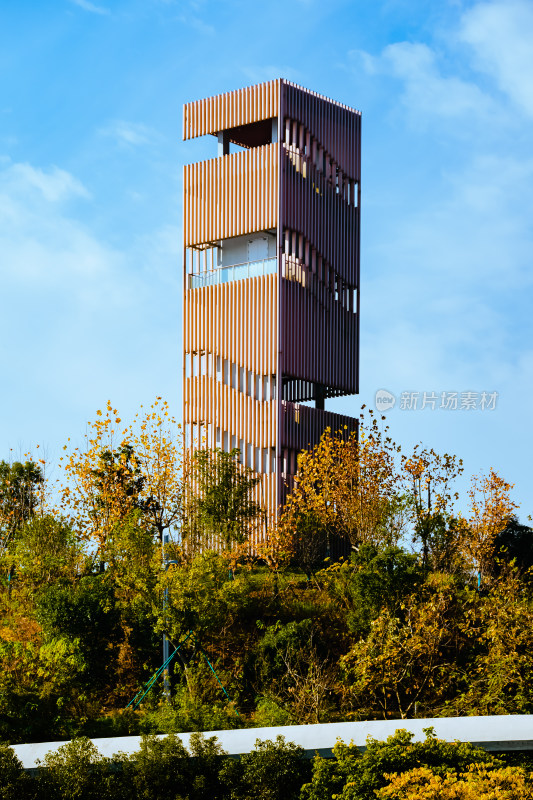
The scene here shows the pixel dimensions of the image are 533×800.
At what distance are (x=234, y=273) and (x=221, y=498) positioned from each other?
594cm

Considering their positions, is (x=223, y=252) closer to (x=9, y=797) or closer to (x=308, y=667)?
(x=308, y=667)

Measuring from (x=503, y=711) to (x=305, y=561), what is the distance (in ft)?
26.4

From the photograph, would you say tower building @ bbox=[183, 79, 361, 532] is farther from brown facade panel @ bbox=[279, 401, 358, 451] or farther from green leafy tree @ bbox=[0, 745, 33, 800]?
green leafy tree @ bbox=[0, 745, 33, 800]

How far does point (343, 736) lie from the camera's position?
12.5m

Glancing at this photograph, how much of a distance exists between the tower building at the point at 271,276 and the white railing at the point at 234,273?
3cm

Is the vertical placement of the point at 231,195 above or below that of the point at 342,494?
above

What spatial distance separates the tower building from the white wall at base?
1149cm

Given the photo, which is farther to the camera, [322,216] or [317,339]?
[322,216]

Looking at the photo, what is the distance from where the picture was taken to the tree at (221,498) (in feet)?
74.5

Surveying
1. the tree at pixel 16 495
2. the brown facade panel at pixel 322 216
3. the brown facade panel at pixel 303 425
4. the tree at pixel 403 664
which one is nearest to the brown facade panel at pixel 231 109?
the brown facade panel at pixel 322 216

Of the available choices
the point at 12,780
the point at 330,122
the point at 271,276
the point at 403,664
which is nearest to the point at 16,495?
the point at 271,276

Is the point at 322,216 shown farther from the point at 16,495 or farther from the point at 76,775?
the point at 76,775

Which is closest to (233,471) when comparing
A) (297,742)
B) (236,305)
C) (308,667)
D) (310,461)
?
(310,461)

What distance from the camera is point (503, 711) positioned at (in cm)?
1539
